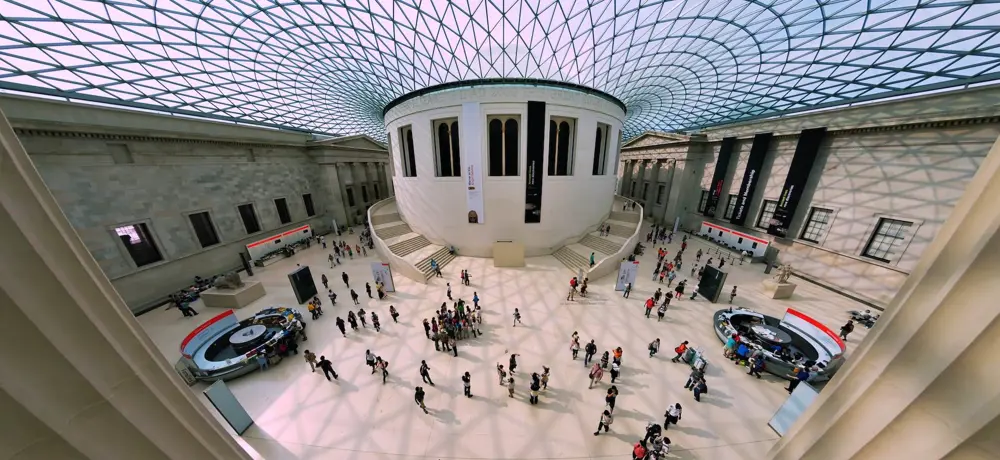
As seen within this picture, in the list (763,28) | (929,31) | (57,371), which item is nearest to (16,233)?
(57,371)

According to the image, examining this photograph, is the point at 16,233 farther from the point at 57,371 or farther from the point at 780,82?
the point at 780,82

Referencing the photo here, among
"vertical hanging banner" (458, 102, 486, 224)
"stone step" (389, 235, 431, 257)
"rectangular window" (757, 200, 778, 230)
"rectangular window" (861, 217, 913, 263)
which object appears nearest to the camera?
"rectangular window" (861, 217, 913, 263)

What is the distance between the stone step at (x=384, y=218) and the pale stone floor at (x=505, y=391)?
10.7 meters

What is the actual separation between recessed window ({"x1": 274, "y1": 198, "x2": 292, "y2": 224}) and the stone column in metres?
27.5

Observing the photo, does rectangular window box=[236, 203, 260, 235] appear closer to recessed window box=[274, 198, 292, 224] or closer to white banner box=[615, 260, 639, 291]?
recessed window box=[274, 198, 292, 224]

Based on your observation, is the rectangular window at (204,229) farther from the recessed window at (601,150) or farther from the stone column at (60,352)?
the recessed window at (601,150)

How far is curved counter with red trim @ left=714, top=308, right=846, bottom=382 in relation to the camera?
10414 mm

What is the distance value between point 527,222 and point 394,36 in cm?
1642

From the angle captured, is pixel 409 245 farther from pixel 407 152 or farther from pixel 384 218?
pixel 407 152

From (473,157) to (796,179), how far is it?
23216mm

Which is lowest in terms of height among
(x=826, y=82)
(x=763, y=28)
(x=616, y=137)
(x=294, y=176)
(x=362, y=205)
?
(x=362, y=205)

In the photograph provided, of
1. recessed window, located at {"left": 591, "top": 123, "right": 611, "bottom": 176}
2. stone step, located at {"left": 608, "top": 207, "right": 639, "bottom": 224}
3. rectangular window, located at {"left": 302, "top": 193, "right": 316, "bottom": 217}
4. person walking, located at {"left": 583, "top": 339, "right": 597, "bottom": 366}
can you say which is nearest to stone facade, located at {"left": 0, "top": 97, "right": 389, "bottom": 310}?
rectangular window, located at {"left": 302, "top": 193, "right": 316, "bottom": 217}

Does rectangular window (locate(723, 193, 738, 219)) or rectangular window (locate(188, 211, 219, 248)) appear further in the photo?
rectangular window (locate(723, 193, 738, 219))

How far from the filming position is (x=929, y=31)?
1394 centimetres
